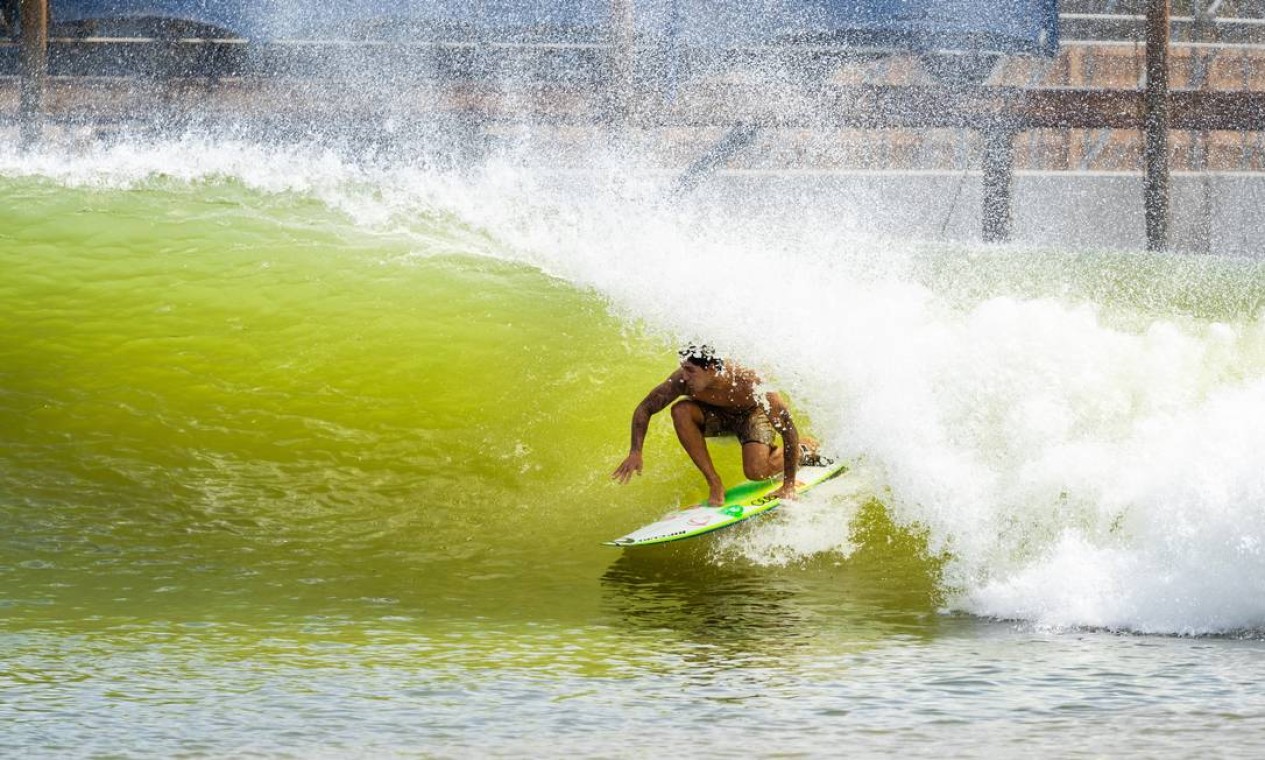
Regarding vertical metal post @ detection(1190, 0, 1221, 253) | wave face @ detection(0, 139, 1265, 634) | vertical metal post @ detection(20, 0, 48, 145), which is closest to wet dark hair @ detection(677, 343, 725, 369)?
wave face @ detection(0, 139, 1265, 634)

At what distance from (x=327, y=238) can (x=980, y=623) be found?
6.10 metres

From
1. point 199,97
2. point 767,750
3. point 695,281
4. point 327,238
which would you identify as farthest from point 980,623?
point 199,97

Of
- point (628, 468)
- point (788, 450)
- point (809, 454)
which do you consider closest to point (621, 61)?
point (809, 454)

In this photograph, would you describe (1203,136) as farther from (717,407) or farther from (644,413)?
(644,413)

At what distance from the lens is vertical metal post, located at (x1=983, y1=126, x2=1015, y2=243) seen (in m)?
14.0

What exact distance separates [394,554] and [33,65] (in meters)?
8.60

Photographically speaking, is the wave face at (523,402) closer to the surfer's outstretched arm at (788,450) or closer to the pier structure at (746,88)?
the surfer's outstretched arm at (788,450)

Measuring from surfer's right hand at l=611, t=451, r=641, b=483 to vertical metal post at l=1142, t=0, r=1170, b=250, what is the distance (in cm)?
828

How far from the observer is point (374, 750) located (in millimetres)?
3766

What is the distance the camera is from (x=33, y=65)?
43.9ft

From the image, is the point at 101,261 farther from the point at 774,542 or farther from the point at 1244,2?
the point at 1244,2

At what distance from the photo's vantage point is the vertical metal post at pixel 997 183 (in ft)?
45.8

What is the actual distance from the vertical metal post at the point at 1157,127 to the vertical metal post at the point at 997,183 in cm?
111

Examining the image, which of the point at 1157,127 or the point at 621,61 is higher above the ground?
the point at 621,61
